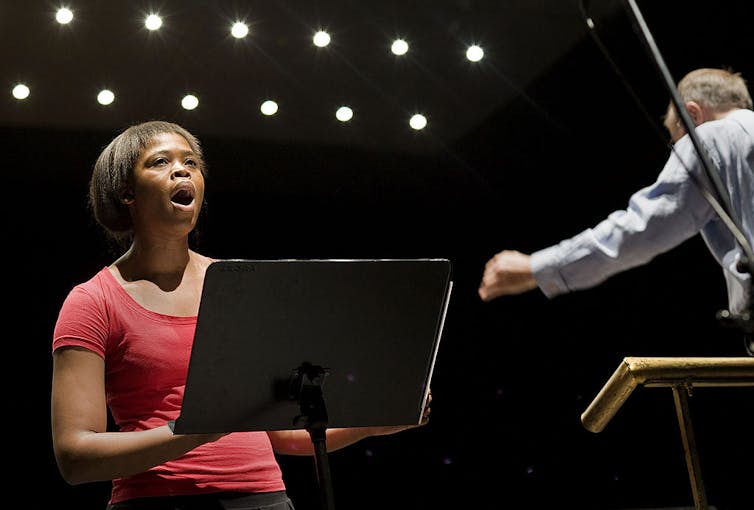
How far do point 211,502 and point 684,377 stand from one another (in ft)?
2.59

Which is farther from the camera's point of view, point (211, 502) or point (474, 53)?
point (474, 53)

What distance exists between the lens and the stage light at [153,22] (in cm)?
295

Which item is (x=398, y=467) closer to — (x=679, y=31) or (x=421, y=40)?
(x=421, y=40)

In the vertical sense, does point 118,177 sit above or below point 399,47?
below

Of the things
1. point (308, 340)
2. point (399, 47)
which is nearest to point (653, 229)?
point (308, 340)

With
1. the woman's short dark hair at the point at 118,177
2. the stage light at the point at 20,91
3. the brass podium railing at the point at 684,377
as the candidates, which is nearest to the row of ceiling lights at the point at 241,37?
the stage light at the point at 20,91

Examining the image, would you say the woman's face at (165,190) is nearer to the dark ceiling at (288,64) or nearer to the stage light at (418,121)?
the dark ceiling at (288,64)

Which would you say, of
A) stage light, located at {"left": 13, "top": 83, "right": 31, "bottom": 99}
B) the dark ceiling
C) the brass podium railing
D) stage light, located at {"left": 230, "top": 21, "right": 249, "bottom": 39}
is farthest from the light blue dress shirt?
stage light, located at {"left": 13, "top": 83, "right": 31, "bottom": 99}

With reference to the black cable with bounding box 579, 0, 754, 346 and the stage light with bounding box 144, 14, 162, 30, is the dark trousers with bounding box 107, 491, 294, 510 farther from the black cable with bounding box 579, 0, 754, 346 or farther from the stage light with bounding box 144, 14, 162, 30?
the stage light with bounding box 144, 14, 162, 30

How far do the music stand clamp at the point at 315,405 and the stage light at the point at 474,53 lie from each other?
7.35ft

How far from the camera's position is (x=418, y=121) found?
3.42m

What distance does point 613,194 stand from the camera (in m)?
3.68

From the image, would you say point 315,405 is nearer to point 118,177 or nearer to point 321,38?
point 118,177

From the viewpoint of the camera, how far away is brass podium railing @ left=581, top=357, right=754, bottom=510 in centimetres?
126
